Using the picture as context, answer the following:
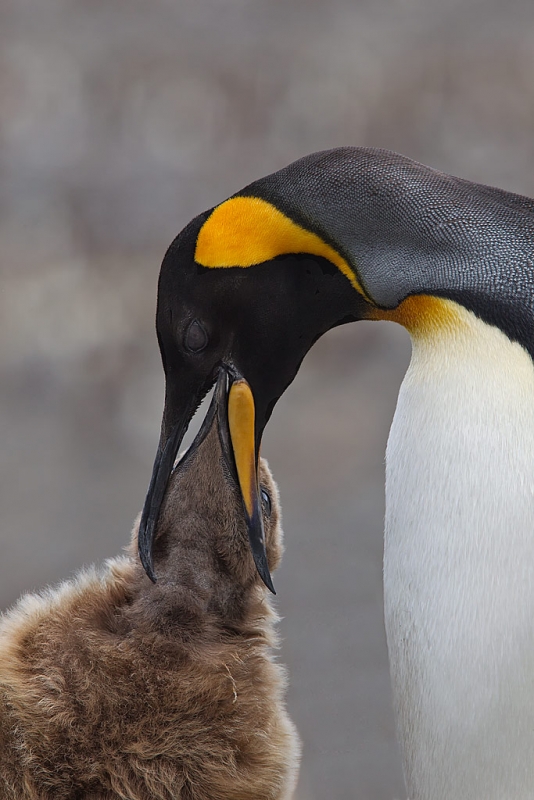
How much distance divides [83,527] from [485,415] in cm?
179

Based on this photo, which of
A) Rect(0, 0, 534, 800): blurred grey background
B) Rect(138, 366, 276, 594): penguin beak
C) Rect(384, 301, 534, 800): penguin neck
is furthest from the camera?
Rect(0, 0, 534, 800): blurred grey background

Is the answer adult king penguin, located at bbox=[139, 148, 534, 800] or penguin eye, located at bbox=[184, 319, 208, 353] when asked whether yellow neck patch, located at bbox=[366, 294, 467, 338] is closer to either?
adult king penguin, located at bbox=[139, 148, 534, 800]

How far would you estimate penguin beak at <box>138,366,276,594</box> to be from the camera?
3.29ft

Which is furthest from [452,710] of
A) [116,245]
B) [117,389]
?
[116,245]

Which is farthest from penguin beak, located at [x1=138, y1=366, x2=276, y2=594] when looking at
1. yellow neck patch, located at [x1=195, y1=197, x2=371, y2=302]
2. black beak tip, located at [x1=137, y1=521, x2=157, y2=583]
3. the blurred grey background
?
the blurred grey background

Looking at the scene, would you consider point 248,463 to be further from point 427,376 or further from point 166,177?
point 166,177

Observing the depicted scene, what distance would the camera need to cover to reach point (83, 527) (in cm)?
256

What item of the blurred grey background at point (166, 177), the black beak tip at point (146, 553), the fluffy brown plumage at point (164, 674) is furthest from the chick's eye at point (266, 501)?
the blurred grey background at point (166, 177)

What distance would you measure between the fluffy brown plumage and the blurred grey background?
143 centimetres

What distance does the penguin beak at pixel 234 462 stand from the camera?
39.5 inches

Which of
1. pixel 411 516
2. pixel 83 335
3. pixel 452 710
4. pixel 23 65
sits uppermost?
pixel 23 65

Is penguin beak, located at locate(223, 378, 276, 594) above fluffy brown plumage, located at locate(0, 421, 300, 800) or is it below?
above

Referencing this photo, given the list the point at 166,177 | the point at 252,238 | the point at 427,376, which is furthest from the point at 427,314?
the point at 166,177

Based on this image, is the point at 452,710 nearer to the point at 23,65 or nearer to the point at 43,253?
the point at 43,253
